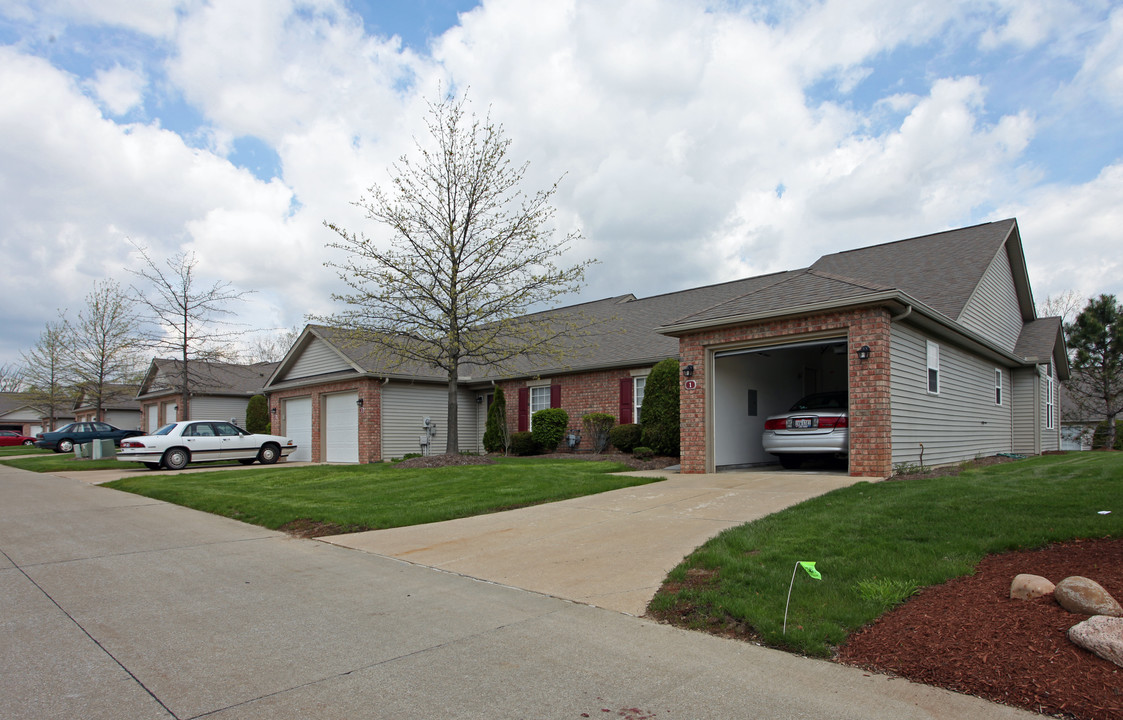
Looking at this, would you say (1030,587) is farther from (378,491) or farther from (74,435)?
(74,435)

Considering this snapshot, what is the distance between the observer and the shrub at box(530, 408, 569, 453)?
20.0 m

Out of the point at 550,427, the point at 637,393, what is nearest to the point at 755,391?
the point at 637,393

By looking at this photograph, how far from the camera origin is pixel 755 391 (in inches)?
587

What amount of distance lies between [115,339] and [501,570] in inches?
1220

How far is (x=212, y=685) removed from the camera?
3.70 metres

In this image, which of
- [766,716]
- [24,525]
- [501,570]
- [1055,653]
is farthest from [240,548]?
[1055,653]

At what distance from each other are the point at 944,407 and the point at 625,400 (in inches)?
312

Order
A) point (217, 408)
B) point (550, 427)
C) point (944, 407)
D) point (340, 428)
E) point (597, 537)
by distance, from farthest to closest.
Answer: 1. point (217, 408)
2. point (340, 428)
3. point (550, 427)
4. point (944, 407)
5. point (597, 537)

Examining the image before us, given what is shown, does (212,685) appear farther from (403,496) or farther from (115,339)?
(115,339)

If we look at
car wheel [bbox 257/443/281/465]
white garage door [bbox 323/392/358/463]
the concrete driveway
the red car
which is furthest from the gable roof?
the concrete driveway

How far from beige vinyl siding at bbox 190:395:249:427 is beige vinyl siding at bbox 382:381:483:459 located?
13473mm

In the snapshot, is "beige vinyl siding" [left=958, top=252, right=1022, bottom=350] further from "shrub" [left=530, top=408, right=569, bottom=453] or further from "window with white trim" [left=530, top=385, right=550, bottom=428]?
"window with white trim" [left=530, top=385, right=550, bottom=428]

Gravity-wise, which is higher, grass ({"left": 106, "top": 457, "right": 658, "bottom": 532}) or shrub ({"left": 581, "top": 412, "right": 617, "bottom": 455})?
shrub ({"left": 581, "top": 412, "right": 617, "bottom": 455})

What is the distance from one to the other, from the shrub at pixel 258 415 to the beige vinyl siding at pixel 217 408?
347cm
